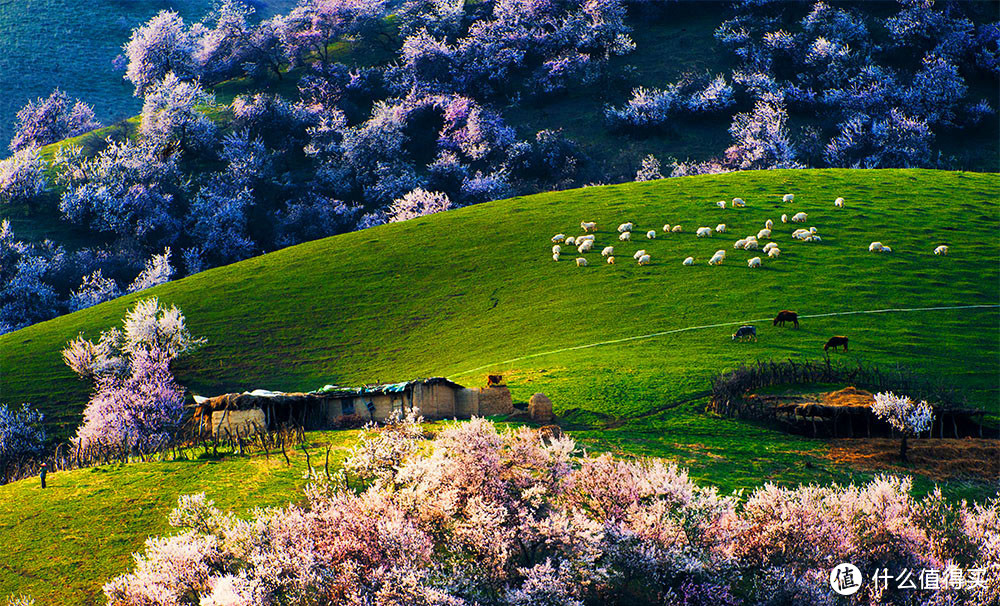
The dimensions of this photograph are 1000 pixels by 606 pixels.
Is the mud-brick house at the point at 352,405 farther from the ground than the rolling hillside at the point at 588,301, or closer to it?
closer to it

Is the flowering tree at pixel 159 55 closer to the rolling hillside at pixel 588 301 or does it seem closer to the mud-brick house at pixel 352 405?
the rolling hillside at pixel 588 301

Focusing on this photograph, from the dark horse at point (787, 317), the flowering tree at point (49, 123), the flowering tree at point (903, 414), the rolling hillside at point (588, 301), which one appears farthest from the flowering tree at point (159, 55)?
the flowering tree at point (903, 414)

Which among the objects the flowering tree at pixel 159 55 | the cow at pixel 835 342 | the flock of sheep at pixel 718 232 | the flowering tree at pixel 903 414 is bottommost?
the flowering tree at pixel 903 414

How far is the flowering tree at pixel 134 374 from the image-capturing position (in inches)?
1949

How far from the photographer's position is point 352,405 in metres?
42.2

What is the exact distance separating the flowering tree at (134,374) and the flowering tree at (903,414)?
37.1 m

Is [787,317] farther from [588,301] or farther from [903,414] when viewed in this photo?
[903,414]

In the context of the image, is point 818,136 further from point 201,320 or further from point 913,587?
point 913,587

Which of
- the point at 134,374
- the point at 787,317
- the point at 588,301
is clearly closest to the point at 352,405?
the point at 134,374

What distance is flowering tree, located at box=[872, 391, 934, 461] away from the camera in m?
33.0

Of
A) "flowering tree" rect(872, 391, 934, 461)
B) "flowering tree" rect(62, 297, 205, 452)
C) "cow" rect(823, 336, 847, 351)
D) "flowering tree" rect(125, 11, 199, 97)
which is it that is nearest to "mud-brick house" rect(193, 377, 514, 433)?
"flowering tree" rect(62, 297, 205, 452)

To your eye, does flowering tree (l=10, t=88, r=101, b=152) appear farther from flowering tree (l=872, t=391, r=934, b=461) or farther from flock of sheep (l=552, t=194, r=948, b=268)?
flowering tree (l=872, t=391, r=934, b=461)

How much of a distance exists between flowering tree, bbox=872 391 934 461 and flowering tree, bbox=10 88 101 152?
135269 mm

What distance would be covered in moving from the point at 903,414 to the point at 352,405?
25.8 meters
